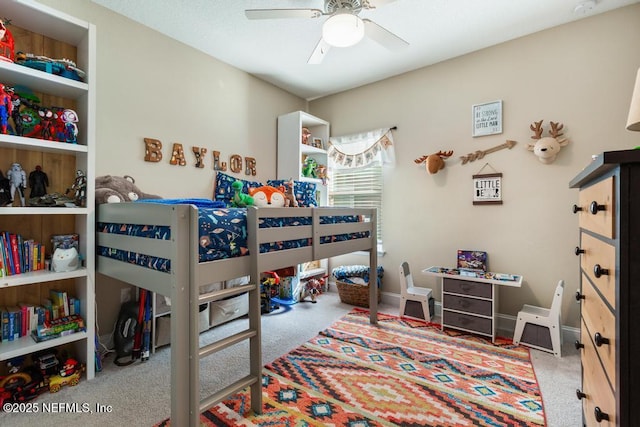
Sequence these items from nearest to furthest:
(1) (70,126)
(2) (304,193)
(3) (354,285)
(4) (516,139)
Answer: (1) (70,126) < (4) (516,139) < (2) (304,193) < (3) (354,285)

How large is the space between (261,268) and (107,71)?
2033 millimetres

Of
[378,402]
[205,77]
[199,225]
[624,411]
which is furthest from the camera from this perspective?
[205,77]

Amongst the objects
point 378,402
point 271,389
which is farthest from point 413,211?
point 271,389

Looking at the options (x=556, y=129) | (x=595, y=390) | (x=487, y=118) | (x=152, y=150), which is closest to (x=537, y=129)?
(x=556, y=129)

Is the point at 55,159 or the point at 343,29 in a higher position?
the point at 343,29

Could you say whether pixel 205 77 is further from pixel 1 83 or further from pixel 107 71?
pixel 1 83

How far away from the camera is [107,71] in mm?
2312

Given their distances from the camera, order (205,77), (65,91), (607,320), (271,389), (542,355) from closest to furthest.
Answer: (607,320), (271,389), (65,91), (542,355), (205,77)

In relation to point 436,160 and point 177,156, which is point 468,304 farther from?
point 177,156

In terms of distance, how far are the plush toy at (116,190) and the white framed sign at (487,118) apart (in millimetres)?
3101

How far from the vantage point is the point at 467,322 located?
2.64 metres

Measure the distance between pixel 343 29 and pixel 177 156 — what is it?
186cm

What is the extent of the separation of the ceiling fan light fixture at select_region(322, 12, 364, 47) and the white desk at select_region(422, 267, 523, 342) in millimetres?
2118

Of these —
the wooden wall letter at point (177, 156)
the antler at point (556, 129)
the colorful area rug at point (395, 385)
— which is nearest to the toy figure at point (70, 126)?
the wooden wall letter at point (177, 156)
